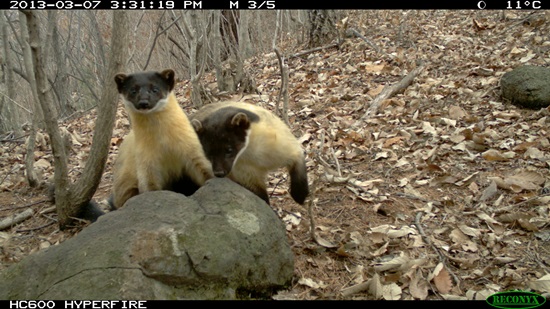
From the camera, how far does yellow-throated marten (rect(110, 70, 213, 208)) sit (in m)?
4.77

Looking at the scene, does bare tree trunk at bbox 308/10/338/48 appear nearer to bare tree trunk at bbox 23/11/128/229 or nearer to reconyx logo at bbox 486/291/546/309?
bare tree trunk at bbox 23/11/128/229

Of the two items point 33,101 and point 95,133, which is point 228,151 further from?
point 33,101

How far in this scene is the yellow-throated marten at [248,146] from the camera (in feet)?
15.9

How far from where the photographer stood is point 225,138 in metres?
4.86

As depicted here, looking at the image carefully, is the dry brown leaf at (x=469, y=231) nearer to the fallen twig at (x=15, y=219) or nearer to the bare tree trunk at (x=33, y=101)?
the bare tree trunk at (x=33, y=101)

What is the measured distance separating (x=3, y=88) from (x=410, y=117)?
9.74m

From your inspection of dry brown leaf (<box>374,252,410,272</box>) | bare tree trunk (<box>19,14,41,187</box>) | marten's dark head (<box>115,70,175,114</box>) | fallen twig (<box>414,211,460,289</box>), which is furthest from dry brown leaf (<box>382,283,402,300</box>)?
bare tree trunk (<box>19,14,41,187</box>)

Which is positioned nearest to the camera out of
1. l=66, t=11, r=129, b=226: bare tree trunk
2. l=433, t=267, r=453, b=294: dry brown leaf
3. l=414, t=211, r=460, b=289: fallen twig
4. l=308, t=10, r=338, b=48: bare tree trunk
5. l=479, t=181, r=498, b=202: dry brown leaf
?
l=433, t=267, r=453, b=294: dry brown leaf

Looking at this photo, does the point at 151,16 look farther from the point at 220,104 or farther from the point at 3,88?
the point at 220,104

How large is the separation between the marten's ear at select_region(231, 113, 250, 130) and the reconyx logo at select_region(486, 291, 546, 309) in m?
2.81

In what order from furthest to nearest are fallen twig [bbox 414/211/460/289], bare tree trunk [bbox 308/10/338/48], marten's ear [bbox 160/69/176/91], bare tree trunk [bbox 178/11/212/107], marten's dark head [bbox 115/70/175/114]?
bare tree trunk [bbox 308/10/338/48] → bare tree trunk [bbox 178/11/212/107] → marten's ear [bbox 160/69/176/91] → marten's dark head [bbox 115/70/175/114] → fallen twig [bbox 414/211/460/289]

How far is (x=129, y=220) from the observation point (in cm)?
363

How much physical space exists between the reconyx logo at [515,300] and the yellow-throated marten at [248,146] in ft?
7.50

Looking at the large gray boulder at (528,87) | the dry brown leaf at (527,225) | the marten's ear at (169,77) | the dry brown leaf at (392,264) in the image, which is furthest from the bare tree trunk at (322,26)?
the dry brown leaf at (392,264)
